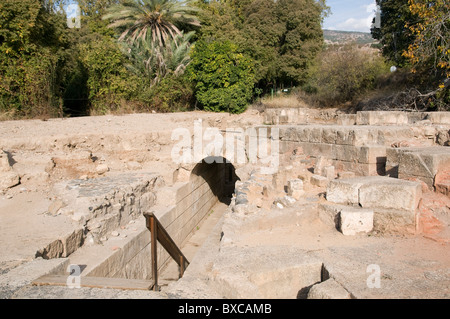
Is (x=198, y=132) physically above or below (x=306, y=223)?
above

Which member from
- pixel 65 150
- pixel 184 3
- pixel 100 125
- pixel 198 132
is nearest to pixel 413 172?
pixel 198 132

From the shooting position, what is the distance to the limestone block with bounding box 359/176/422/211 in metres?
4.20

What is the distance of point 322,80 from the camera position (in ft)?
61.5

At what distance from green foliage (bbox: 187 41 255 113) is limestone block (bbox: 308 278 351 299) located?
1282 cm

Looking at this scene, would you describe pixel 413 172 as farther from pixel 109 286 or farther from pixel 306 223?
pixel 109 286

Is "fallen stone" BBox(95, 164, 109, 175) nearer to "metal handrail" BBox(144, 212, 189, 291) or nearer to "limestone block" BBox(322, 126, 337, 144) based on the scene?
"metal handrail" BBox(144, 212, 189, 291)

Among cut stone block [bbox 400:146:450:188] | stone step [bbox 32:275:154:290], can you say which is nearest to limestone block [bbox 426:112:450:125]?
cut stone block [bbox 400:146:450:188]

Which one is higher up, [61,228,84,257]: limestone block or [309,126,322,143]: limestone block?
[309,126,322,143]: limestone block

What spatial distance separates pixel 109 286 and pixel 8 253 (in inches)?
75.3

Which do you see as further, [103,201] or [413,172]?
[103,201]

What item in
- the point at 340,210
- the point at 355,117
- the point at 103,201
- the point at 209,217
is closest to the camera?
the point at 340,210

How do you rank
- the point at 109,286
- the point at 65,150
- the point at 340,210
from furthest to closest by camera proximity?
the point at 65,150, the point at 340,210, the point at 109,286

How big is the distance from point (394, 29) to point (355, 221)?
15.9 metres

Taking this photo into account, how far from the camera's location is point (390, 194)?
4.32 metres
